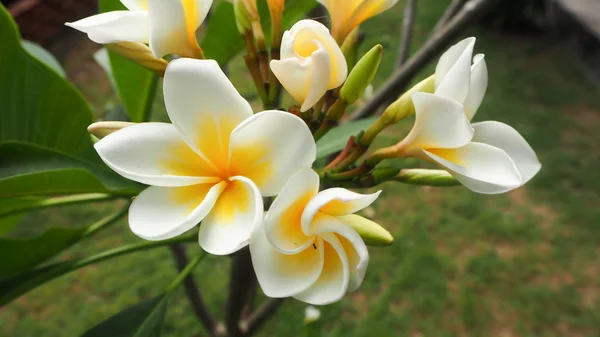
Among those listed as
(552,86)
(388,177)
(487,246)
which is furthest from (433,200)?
(388,177)

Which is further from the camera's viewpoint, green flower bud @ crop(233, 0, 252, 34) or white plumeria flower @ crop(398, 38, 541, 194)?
green flower bud @ crop(233, 0, 252, 34)

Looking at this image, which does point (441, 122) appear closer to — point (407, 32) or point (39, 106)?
point (39, 106)

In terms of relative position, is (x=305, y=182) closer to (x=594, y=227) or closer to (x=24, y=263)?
(x=24, y=263)

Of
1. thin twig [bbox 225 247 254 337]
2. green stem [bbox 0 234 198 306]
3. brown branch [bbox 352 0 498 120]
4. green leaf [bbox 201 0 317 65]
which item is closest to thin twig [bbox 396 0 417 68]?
brown branch [bbox 352 0 498 120]

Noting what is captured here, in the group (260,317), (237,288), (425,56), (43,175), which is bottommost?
(260,317)

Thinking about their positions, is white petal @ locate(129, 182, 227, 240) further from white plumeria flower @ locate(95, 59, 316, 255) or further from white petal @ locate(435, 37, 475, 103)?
white petal @ locate(435, 37, 475, 103)

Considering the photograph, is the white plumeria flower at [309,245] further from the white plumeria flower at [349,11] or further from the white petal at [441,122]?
the white plumeria flower at [349,11]

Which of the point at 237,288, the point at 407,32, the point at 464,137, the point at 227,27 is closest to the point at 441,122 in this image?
the point at 464,137
